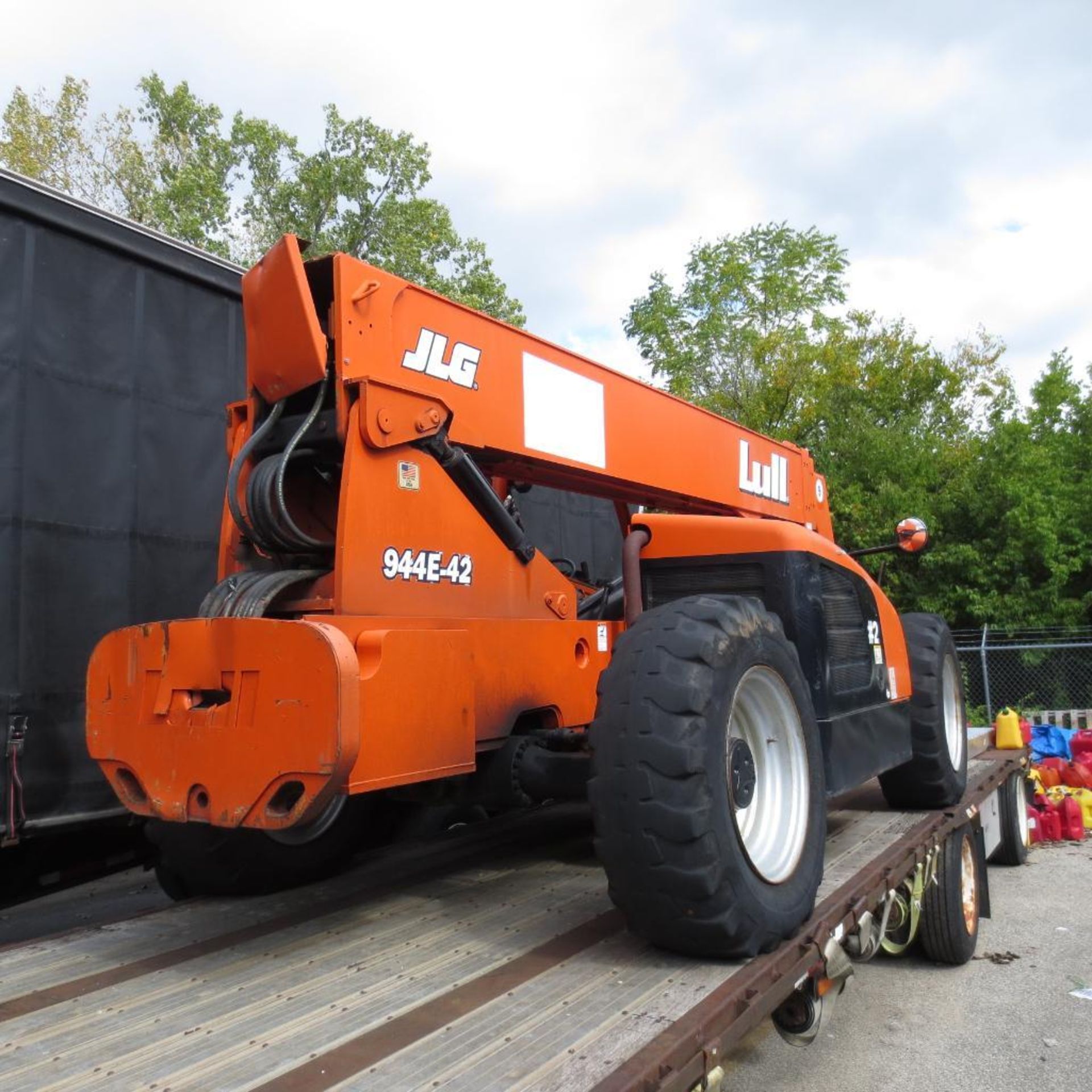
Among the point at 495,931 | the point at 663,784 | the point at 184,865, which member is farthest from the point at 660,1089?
the point at 184,865

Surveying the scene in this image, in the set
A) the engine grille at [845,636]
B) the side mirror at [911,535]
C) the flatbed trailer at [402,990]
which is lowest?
the flatbed trailer at [402,990]

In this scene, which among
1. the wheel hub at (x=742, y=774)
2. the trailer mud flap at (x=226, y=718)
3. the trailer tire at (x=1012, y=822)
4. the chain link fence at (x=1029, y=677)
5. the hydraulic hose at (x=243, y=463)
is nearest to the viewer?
the trailer mud flap at (x=226, y=718)

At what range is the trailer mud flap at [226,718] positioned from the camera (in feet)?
8.20

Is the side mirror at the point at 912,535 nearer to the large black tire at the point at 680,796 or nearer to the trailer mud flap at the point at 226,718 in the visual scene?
the large black tire at the point at 680,796

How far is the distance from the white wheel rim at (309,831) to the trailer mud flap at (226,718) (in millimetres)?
810

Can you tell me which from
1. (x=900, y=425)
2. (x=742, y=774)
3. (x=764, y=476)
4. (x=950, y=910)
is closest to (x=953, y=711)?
(x=950, y=910)

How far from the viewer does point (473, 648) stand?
3.21 metres

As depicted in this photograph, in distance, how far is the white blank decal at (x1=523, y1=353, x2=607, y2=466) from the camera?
3914mm

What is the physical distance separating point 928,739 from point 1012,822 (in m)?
2.86

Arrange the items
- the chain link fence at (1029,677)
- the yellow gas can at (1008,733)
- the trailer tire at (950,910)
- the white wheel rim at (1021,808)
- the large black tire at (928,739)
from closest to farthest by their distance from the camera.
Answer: the trailer tire at (950,910) < the large black tire at (928,739) < the white wheel rim at (1021,808) < the yellow gas can at (1008,733) < the chain link fence at (1029,677)


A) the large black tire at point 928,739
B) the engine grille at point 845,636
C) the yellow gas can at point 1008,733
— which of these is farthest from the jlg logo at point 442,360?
the yellow gas can at point 1008,733

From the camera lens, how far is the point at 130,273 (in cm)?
464

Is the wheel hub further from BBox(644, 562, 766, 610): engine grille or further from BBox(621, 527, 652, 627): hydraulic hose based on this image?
BBox(621, 527, 652, 627): hydraulic hose

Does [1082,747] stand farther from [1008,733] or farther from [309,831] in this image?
[309,831]
